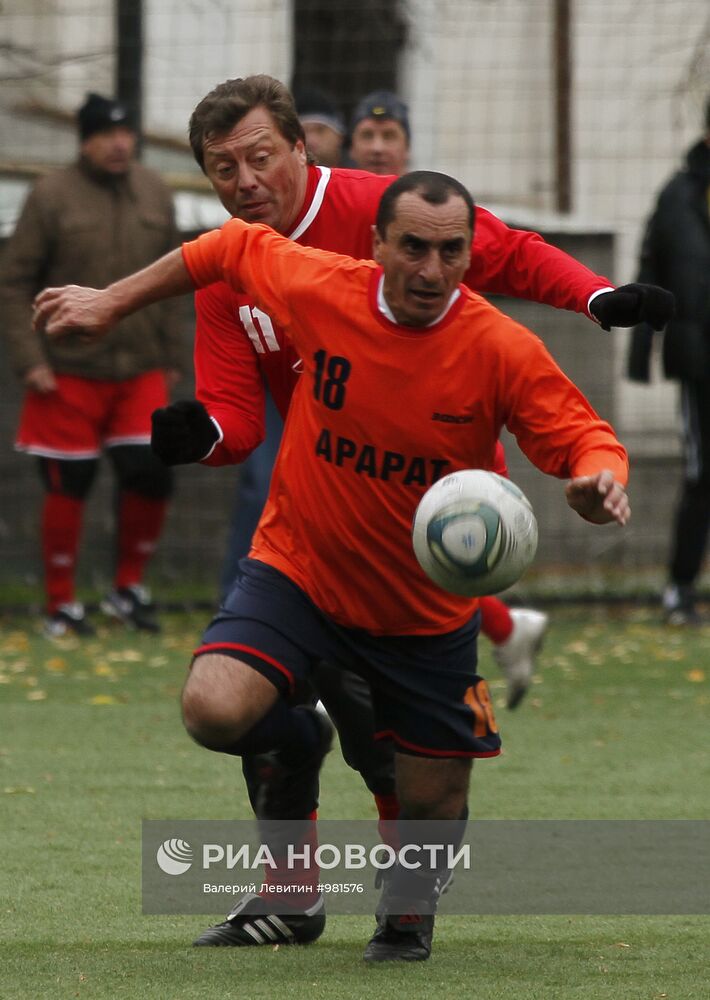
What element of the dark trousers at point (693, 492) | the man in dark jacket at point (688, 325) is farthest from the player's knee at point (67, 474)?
the dark trousers at point (693, 492)

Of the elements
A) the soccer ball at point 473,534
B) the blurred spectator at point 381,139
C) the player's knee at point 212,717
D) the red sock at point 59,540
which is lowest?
Result: the red sock at point 59,540

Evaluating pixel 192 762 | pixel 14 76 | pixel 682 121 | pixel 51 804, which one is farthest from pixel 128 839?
pixel 682 121

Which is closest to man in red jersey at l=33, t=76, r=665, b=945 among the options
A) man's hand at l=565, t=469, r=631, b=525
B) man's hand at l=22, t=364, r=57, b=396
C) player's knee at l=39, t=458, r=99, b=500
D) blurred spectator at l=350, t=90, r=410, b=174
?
man's hand at l=565, t=469, r=631, b=525

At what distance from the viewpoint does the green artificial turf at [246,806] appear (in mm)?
4074

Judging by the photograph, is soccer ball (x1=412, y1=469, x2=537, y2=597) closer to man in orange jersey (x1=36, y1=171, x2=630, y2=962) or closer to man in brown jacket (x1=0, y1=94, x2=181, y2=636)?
man in orange jersey (x1=36, y1=171, x2=630, y2=962)

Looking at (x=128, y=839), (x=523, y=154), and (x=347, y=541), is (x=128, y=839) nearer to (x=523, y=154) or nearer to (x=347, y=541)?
(x=347, y=541)

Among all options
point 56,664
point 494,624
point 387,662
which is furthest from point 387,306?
point 56,664

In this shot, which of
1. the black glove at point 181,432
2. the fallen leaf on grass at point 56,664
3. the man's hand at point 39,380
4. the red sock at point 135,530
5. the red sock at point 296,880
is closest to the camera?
the black glove at point 181,432

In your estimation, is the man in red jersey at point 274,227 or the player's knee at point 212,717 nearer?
the player's knee at point 212,717

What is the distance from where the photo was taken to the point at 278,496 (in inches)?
176

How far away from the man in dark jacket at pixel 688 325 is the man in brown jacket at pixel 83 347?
7.87ft

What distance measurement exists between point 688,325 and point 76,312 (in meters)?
5.58

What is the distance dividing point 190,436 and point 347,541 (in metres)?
0.44

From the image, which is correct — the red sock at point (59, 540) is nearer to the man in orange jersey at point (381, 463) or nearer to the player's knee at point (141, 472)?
the player's knee at point (141, 472)
